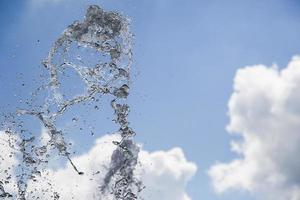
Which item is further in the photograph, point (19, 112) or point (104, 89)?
point (19, 112)

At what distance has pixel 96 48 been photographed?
5281cm

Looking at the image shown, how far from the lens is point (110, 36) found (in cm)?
5225

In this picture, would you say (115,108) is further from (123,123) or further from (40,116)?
(40,116)

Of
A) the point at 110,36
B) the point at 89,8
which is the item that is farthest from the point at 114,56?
the point at 89,8

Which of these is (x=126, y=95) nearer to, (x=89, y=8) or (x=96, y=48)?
(x=96, y=48)

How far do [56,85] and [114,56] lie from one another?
23.7 ft

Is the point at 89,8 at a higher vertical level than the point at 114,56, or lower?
higher

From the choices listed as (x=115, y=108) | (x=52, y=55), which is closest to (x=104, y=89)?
(x=115, y=108)

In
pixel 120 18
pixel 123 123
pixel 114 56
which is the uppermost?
pixel 120 18

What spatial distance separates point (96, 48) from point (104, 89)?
4352mm

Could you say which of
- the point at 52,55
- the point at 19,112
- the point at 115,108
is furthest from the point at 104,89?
the point at 19,112

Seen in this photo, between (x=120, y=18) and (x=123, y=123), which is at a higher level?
(x=120, y=18)

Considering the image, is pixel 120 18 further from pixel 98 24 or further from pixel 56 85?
pixel 56 85

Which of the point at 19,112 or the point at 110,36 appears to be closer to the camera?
the point at 110,36
